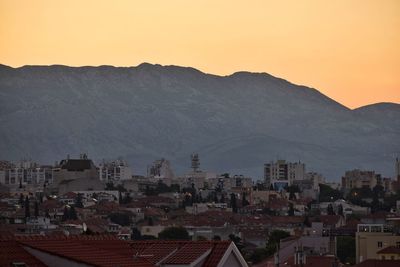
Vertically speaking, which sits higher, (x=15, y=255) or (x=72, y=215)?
(x=72, y=215)

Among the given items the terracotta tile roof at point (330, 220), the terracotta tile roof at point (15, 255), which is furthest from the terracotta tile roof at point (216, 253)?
the terracotta tile roof at point (330, 220)

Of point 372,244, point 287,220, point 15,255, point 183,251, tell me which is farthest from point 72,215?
point 15,255

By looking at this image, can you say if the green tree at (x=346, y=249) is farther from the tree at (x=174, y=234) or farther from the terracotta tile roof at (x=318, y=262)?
the terracotta tile roof at (x=318, y=262)

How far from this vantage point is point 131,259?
22.0 m

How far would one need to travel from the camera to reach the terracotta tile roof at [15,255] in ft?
66.6

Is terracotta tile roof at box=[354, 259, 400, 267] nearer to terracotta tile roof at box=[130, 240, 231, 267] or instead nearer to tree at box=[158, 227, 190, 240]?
terracotta tile roof at box=[130, 240, 231, 267]

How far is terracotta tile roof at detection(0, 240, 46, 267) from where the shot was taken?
20297mm

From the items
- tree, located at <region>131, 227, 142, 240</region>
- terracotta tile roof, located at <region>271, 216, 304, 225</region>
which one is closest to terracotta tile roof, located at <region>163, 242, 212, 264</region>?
tree, located at <region>131, 227, 142, 240</region>

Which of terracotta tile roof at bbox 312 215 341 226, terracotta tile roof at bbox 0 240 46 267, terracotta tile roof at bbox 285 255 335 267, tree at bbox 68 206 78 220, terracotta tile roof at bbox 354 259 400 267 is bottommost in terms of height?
terracotta tile roof at bbox 0 240 46 267

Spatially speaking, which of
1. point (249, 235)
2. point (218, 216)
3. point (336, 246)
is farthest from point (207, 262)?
point (218, 216)

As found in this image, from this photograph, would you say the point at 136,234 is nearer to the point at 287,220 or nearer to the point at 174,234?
the point at 174,234

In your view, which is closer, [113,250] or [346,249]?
[113,250]

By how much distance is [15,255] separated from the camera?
813 inches

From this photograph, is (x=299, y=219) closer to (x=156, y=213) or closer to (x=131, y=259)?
(x=156, y=213)
